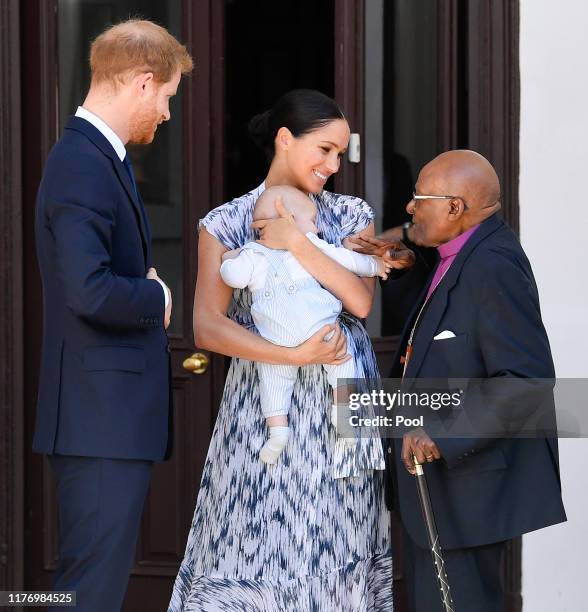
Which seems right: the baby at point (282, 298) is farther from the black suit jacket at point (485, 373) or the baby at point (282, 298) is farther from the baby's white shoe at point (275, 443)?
the black suit jacket at point (485, 373)

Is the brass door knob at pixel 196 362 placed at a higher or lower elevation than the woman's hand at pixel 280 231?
lower

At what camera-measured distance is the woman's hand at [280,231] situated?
322cm

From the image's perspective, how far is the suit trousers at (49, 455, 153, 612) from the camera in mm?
2977

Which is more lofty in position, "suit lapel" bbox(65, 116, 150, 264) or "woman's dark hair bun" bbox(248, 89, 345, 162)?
"woman's dark hair bun" bbox(248, 89, 345, 162)

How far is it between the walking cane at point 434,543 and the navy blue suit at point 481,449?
63 mm

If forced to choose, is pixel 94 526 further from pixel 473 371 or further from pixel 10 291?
pixel 10 291

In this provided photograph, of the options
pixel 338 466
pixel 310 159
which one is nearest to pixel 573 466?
pixel 338 466

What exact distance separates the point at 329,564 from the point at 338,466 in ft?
0.88

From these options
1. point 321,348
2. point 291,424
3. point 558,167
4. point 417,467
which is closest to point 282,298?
point 321,348

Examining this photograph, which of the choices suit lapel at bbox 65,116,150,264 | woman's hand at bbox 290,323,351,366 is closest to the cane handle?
woman's hand at bbox 290,323,351,366

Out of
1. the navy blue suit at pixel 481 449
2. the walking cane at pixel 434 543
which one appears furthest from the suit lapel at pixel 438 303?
the walking cane at pixel 434 543

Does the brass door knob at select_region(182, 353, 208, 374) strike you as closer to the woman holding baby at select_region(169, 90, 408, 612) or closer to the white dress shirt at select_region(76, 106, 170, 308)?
the woman holding baby at select_region(169, 90, 408, 612)

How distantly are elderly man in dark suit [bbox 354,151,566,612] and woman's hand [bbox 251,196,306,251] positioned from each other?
1.15 ft

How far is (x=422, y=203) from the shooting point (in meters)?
3.27
